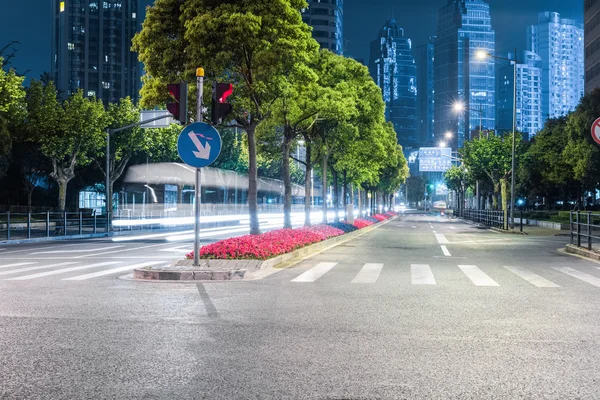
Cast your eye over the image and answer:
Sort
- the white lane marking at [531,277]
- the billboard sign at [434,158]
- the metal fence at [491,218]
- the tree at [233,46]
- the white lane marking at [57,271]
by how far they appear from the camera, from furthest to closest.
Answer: the billboard sign at [434,158]
the metal fence at [491,218]
the tree at [233,46]
the white lane marking at [57,271]
the white lane marking at [531,277]

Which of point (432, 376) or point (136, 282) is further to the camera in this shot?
point (136, 282)

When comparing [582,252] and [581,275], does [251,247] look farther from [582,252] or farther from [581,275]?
[582,252]

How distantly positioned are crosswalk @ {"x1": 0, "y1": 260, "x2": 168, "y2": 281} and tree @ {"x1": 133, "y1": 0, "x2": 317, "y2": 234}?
598 cm

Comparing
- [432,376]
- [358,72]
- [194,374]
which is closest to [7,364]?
[194,374]

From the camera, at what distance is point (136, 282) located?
12352 millimetres

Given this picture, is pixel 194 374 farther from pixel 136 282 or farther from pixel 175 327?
pixel 136 282

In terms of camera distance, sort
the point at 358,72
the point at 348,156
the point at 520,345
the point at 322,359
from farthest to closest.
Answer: the point at 348,156, the point at 358,72, the point at 520,345, the point at 322,359

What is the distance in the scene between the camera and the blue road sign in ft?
43.3

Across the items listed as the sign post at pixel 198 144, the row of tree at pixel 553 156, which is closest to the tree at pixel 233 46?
the sign post at pixel 198 144

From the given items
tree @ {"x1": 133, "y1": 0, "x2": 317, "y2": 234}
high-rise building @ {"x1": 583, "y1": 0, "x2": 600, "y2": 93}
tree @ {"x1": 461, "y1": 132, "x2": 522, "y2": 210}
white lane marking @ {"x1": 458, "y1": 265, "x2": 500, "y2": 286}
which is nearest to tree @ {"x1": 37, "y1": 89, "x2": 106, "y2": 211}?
tree @ {"x1": 133, "y1": 0, "x2": 317, "y2": 234}

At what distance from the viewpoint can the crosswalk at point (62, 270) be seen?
13.3 m

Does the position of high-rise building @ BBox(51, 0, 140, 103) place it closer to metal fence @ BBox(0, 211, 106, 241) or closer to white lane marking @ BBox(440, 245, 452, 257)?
metal fence @ BBox(0, 211, 106, 241)

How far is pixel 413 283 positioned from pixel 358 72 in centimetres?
2173

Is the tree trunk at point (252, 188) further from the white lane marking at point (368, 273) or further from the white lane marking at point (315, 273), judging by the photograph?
the white lane marking at point (368, 273)
